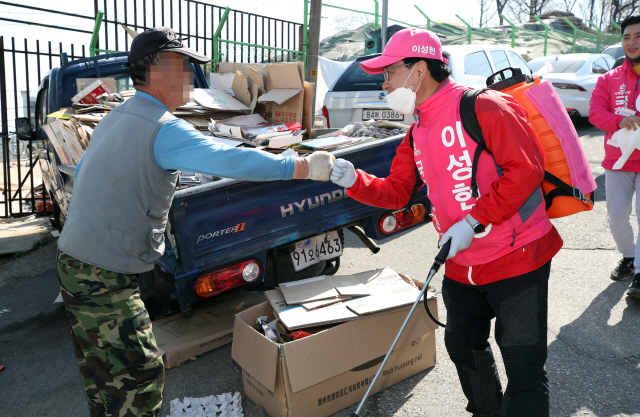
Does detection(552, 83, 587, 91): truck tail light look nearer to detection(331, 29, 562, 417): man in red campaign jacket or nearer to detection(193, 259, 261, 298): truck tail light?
detection(193, 259, 261, 298): truck tail light

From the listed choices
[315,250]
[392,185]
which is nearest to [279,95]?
[315,250]

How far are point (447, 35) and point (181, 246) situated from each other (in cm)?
1946

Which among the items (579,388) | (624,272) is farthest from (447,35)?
(579,388)

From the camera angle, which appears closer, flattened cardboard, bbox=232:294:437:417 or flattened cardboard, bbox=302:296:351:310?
flattened cardboard, bbox=232:294:437:417

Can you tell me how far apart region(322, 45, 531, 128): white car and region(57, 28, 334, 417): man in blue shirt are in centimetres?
435

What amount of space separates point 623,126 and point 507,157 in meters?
2.32

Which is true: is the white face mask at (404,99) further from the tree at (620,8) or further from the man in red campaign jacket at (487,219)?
the tree at (620,8)

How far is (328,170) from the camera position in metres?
2.32

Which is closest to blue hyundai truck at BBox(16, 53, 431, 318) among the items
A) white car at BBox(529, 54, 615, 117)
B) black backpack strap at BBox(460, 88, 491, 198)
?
black backpack strap at BBox(460, 88, 491, 198)

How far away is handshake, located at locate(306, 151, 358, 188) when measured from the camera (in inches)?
88.8

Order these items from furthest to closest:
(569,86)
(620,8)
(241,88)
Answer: (620,8) < (569,86) < (241,88)

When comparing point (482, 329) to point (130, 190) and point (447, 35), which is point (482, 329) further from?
point (447, 35)

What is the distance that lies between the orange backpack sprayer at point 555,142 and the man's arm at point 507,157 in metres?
0.06

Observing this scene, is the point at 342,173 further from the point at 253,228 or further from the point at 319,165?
the point at 253,228
